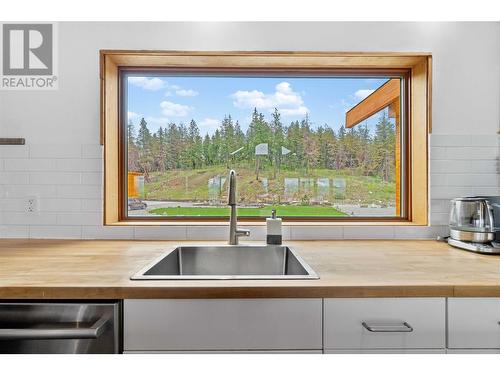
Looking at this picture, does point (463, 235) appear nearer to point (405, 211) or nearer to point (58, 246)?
Result: point (405, 211)

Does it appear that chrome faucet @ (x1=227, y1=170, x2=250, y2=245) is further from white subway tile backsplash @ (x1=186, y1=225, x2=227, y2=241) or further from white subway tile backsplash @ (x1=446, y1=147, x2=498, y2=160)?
white subway tile backsplash @ (x1=446, y1=147, x2=498, y2=160)

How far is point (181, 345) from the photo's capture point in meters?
1.16

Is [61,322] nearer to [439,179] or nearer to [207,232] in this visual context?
[207,232]

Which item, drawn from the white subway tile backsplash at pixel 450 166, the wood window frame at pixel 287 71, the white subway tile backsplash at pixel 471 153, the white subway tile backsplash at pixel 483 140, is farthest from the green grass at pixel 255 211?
the white subway tile backsplash at pixel 483 140

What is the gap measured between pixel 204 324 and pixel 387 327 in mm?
563

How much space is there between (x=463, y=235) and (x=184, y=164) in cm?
150

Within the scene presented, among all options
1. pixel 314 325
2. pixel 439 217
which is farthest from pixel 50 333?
pixel 439 217

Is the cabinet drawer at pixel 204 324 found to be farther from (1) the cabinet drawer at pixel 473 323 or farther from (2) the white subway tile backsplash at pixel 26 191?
(2) the white subway tile backsplash at pixel 26 191

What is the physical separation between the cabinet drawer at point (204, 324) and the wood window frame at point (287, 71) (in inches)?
36.4

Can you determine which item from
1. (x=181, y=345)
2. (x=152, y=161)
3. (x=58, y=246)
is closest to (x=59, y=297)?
(x=181, y=345)

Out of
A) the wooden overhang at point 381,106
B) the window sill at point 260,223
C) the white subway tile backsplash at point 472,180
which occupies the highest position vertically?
the wooden overhang at point 381,106

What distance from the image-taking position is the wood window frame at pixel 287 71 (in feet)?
6.53

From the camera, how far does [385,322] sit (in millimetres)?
1180

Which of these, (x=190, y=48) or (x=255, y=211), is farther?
(x=255, y=211)
